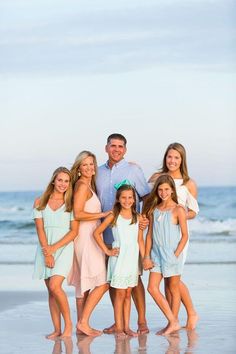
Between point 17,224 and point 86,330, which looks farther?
point 17,224

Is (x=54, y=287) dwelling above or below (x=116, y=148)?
below

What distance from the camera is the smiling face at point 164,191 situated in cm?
705

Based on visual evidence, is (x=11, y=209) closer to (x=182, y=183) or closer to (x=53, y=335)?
(x=182, y=183)

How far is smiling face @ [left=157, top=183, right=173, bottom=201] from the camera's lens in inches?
277

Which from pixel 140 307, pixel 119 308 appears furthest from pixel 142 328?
pixel 119 308

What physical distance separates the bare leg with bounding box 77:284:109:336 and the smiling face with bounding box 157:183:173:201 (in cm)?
74

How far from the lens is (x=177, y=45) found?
2359 centimetres

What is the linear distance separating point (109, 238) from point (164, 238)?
40 centimetres

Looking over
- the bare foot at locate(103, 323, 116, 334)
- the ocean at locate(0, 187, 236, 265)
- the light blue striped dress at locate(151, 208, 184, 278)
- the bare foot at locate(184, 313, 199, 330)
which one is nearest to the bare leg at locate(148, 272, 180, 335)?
the light blue striped dress at locate(151, 208, 184, 278)

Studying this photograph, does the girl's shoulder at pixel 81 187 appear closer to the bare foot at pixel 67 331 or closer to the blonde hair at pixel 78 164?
the blonde hair at pixel 78 164

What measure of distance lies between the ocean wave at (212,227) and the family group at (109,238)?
12.2 meters

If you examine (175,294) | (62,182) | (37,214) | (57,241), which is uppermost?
(62,182)

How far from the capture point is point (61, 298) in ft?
22.8

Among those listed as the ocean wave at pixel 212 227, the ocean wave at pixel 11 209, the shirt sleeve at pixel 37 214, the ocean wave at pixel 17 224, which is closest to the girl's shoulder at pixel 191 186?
the shirt sleeve at pixel 37 214
